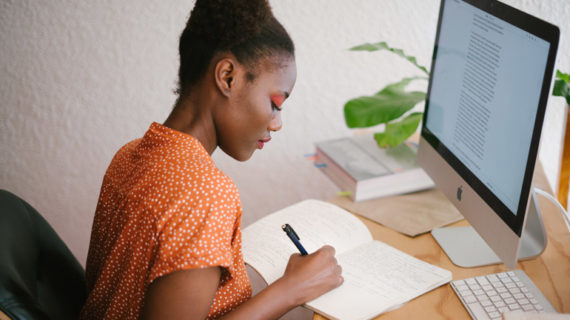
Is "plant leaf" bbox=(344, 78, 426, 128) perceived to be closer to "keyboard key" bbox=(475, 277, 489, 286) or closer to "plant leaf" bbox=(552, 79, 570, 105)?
"plant leaf" bbox=(552, 79, 570, 105)

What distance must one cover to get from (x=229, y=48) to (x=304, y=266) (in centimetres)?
38

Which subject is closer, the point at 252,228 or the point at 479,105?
the point at 479,105

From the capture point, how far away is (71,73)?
145 cm

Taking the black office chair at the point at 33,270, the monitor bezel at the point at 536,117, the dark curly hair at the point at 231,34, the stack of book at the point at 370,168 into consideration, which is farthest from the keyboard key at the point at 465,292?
the black office chair at the point at 33,270

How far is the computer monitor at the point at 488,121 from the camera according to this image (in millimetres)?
740

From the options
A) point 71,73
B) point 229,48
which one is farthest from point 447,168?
point 71,73

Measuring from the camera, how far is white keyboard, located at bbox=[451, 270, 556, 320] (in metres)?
0.81

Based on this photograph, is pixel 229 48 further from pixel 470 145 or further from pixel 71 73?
pixel 71 73

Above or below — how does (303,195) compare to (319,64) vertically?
below

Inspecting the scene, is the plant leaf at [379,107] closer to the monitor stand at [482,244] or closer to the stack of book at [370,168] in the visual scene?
the stack of book at [370,168]

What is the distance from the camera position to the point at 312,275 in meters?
0.84

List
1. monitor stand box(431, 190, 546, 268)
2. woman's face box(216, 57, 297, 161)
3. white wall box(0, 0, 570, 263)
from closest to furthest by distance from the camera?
woman's face box(216, 57, 297, 161) → monitor stand box(431, 190, 546, 268) → white wall box(0, 0, 570, 263)

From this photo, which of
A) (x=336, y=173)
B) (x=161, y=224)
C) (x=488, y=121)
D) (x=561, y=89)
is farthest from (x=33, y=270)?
(x=561, y=89)

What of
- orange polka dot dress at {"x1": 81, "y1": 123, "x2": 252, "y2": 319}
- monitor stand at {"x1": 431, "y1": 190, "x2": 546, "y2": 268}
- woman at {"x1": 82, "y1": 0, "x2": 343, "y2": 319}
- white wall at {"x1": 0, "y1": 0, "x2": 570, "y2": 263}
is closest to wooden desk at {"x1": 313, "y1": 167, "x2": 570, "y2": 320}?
monitor stand at {"x1": 431, "y1": 190, "x2": 546, "y2": 268}
